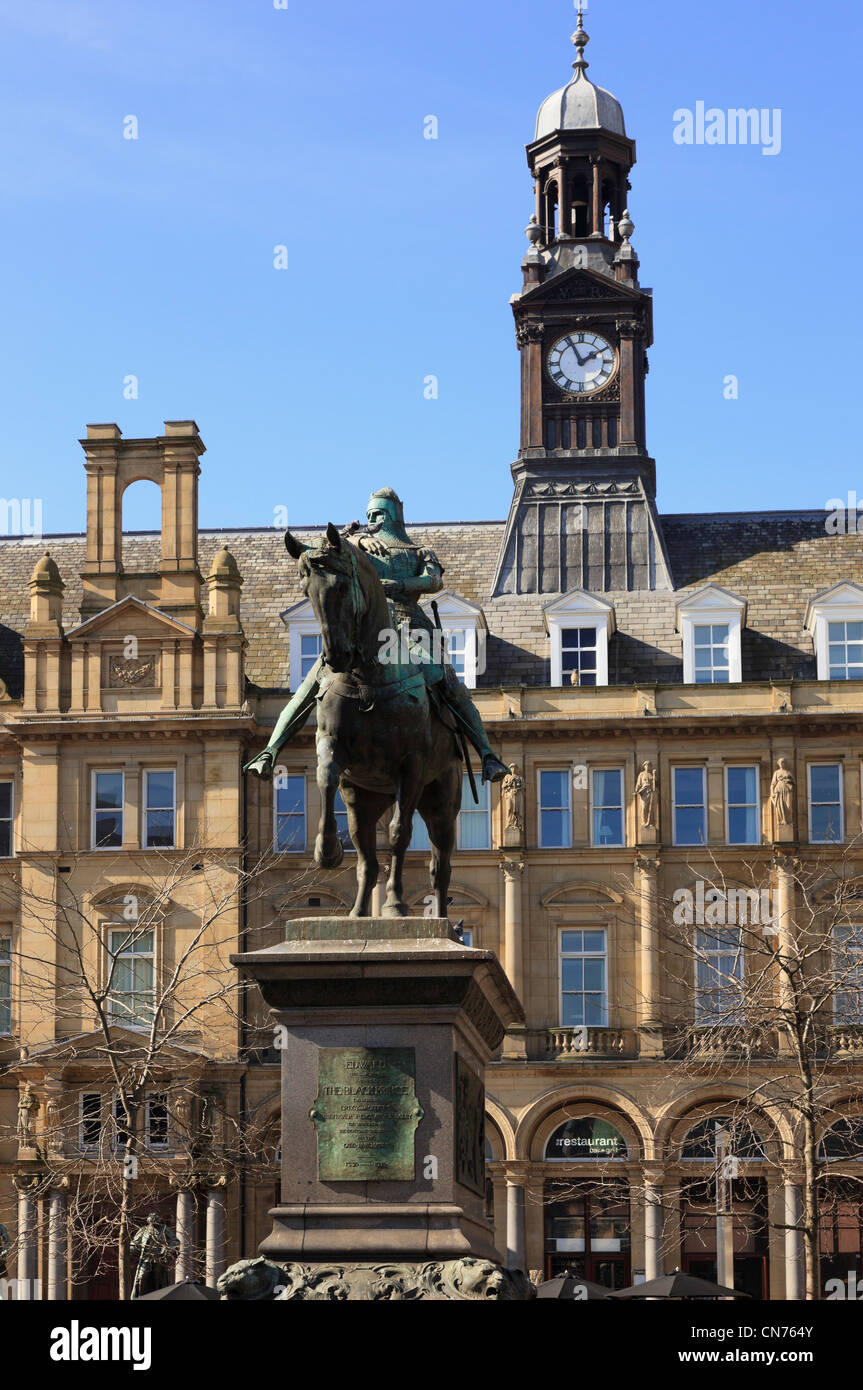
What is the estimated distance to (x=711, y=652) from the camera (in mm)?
58906

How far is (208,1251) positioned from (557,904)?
12.1 meters

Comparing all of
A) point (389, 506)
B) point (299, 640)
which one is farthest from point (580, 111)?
point (389, 506)

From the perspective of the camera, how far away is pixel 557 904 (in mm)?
57125

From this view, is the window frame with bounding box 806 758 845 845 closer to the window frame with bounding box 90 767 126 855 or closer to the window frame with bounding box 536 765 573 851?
the window frame with bounding box 536 765 573 851

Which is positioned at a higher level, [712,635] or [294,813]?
[712,635]

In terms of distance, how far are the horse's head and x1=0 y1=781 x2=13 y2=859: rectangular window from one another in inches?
1659

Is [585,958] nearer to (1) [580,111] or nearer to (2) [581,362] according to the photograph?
(2) [581,362]

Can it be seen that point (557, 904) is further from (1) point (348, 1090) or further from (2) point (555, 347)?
(1) point (348, 1090)

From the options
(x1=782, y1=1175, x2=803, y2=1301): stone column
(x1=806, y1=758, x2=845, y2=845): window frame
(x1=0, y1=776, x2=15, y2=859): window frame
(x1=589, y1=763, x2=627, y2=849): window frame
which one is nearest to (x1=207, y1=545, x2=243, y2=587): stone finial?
(x1=0, y1=776, x2=15, y2=859): window frame

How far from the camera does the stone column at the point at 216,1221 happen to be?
51.8 metres

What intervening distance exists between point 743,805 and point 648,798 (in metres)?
2.47
